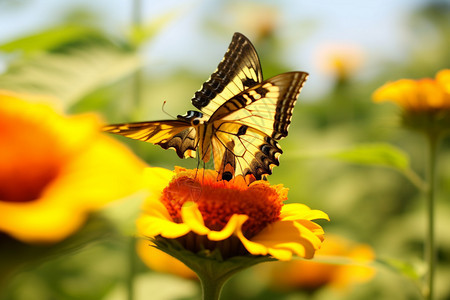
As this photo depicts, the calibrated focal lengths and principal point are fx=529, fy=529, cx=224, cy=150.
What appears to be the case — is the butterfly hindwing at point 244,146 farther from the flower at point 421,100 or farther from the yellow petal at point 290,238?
the flower at point 421,100

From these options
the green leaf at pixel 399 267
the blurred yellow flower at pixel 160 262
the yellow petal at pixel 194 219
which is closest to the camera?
the yellow petal at pixel 194 219

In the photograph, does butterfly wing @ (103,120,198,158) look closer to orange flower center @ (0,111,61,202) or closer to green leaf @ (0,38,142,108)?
green leaf @ (0,38,142,108)

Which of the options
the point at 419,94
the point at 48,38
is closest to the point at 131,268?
the point at 48,38

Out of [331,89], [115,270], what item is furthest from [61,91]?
[331,89]

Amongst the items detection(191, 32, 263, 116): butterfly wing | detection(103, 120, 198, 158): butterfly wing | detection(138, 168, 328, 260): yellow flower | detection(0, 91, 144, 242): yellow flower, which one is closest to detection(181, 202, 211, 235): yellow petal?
detection(138, 168, 328, 260): yellow flower

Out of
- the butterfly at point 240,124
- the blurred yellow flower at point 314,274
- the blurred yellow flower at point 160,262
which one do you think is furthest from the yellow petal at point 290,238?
the blurred yellow flower at point 314,274

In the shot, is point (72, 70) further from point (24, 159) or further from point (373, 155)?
point (373, 155)
